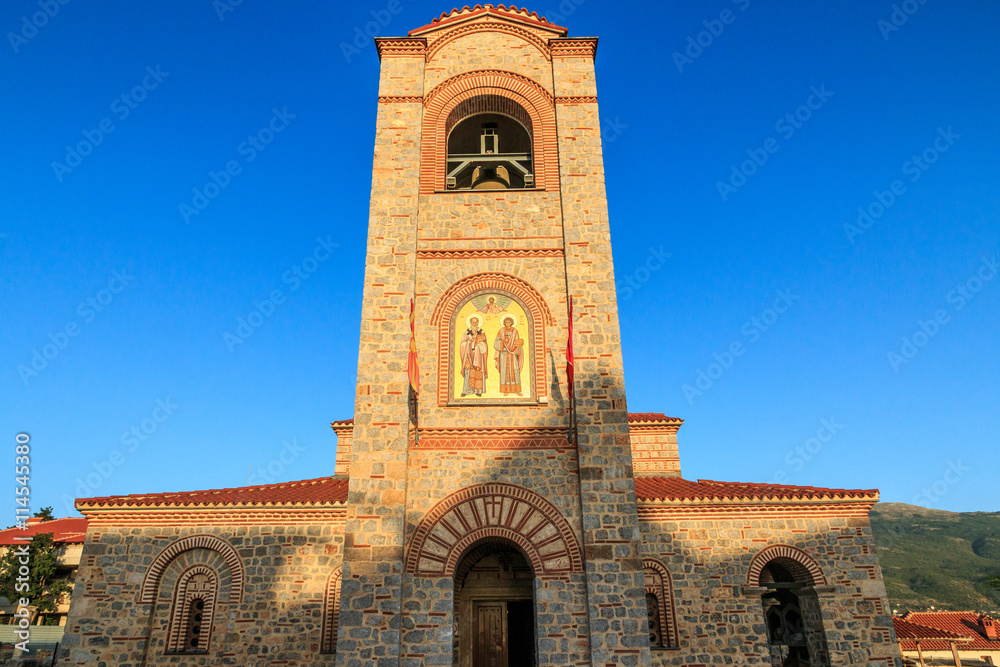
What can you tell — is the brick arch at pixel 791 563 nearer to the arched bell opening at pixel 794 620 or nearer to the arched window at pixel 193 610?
the arched bell opening at pixel 794 620

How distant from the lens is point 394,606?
8.48m

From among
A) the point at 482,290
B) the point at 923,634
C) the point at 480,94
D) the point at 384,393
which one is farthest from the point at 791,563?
the point at 923,634

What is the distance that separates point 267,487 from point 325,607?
12.1 ft

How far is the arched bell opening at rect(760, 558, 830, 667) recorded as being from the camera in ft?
38.0

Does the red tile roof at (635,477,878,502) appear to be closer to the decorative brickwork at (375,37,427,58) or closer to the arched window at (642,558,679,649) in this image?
the arched window at (642,558,679,649)

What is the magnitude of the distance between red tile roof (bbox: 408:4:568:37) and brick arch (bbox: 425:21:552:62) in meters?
0.23

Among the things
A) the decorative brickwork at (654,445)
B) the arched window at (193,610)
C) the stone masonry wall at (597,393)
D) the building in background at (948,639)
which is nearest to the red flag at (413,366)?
the stone masonry wall at (597,393)

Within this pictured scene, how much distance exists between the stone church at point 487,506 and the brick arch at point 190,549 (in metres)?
0.04

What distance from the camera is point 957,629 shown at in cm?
2875

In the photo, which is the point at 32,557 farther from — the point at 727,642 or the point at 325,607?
the point at 727,642

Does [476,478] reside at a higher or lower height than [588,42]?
lower

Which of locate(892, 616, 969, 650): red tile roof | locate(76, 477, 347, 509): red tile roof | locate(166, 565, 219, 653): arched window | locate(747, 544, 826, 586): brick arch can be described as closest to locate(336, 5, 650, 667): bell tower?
locate(76, 477, 347, 509): red tile roof

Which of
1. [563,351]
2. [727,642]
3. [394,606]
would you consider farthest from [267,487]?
[727,642]

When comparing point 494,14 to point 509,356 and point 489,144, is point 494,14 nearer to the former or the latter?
point 489,144
